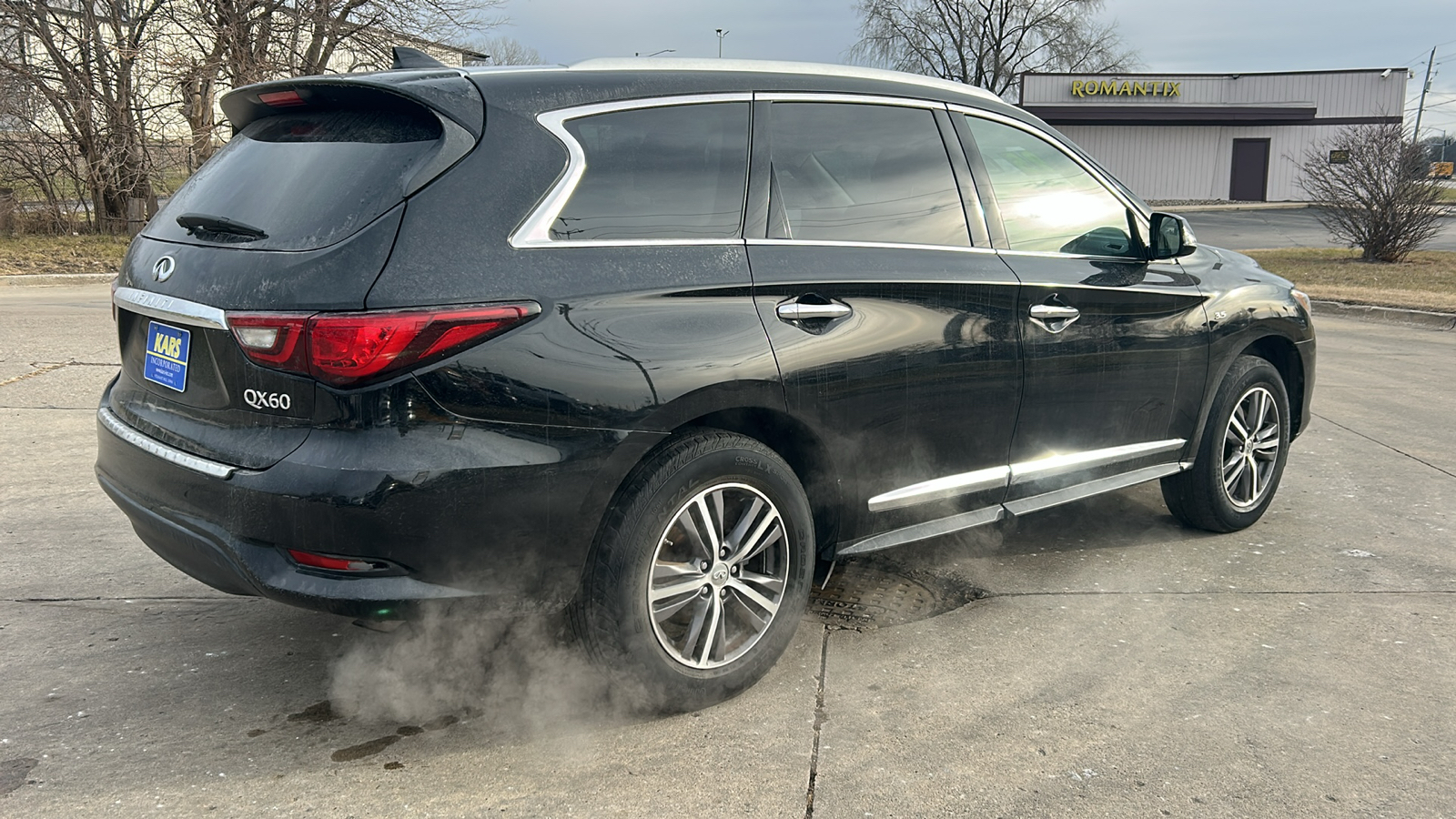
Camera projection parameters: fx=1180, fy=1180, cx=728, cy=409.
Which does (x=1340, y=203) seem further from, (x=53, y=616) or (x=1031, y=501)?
(x=53, y=616)

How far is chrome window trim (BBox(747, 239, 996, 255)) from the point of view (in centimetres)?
341

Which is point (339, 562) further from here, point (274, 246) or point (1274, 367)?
point (1274, 367)

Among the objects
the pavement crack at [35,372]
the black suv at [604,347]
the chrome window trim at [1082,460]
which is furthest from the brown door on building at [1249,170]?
the black suv at [604,347]

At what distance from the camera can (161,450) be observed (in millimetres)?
3143

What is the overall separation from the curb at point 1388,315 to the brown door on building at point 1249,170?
39323 millimetres

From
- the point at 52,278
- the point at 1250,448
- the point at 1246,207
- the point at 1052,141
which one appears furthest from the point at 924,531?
the point at 1246,207

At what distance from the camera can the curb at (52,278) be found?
49.3 feet

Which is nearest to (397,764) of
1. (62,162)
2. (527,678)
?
(527,678)

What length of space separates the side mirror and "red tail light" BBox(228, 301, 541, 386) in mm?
2752

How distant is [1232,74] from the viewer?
4984cm

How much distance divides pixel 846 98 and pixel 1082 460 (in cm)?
157

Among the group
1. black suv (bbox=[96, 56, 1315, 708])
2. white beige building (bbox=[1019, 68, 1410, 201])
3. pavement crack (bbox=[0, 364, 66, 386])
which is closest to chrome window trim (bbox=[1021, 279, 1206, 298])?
black suv (bbox=[96, 56, 1315, 708])

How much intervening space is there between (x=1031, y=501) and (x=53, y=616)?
11.1 ft

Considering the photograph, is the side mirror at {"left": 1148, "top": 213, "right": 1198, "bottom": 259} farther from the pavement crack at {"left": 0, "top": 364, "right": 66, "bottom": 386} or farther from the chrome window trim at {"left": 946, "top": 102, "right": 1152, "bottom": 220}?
the pavement crack at {"left": 0, "top": 364, "right": 66, "bottom": 386}
